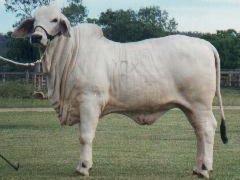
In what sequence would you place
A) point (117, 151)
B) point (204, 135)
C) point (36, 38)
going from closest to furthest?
point (36, 38)
point (204, 135)
point (117, 151)

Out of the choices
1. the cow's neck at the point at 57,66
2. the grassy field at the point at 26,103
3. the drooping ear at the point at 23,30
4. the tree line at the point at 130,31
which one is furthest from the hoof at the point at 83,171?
the tree line at the point at 130,31

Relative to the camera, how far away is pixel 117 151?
1594 cm

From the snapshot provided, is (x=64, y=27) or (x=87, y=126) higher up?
(x=64, y=27)

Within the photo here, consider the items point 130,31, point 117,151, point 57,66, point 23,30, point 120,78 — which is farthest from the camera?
point 130,31

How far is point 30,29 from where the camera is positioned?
40.0 ft

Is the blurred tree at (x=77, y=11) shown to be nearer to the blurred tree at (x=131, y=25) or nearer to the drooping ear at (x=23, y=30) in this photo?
the blurred tree at (x=131, y=25)

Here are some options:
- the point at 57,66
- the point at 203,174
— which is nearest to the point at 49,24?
the point at 57,66

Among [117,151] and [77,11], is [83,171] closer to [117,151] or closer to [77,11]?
[117,151]

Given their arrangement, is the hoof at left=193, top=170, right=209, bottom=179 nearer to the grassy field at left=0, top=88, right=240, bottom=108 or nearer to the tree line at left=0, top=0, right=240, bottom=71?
the grassy field at left=0, top=88, right=240, bottom=108

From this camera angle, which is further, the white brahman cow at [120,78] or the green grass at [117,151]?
the green grass at [117,151]

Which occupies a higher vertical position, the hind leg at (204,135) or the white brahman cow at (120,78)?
the white brahman cow at (120,78)

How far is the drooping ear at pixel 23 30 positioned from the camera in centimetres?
1214

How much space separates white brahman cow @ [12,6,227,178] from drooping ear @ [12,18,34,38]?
20 millimetres

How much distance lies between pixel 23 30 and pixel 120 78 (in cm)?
161
